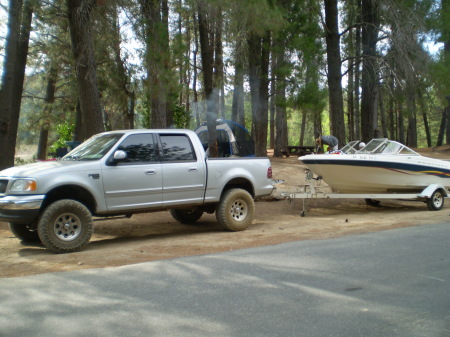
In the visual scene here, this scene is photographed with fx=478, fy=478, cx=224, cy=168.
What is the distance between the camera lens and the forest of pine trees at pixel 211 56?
13.3 meters

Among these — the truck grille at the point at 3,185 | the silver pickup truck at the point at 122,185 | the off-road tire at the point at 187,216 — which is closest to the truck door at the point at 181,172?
the silver pickup truck at the point at 122,185

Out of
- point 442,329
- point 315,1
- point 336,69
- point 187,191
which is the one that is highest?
point 315,1

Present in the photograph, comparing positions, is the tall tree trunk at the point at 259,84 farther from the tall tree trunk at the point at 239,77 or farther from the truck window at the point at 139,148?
the truck window at the point at 139,148

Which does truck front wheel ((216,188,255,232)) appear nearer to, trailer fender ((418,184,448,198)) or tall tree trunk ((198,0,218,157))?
trailer fender ((418,184,448,198))

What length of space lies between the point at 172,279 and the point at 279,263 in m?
1.66

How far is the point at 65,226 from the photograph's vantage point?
815 centimetres

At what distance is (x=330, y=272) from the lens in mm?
6441

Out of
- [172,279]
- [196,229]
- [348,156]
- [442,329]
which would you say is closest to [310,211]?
[348,156]

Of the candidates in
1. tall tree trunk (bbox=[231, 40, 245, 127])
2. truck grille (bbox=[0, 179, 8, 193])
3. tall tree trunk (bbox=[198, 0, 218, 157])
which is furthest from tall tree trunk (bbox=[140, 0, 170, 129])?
truck grille (bbox=[0, 179, 8, 193])

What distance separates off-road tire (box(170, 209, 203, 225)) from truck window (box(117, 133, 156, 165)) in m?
2.39

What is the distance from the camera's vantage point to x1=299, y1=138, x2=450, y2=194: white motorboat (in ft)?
41.5

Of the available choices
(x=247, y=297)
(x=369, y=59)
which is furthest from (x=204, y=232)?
(x=369, y=59)

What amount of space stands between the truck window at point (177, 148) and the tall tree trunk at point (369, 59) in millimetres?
11165

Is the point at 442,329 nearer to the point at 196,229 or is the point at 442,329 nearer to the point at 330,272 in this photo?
the point at 330,272
